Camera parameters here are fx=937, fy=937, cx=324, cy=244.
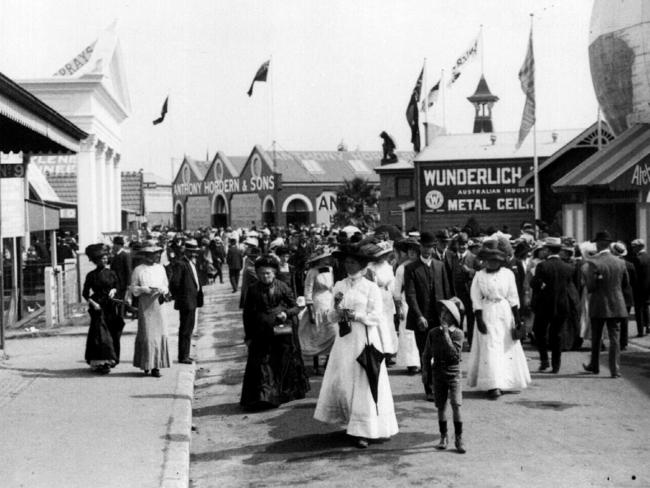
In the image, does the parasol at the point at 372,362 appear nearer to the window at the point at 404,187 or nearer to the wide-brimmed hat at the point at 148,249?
the wide-brimmed hat at the point at 148,249

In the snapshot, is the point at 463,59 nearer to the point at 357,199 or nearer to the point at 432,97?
the point at 432,97

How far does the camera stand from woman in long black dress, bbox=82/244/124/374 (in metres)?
12.4

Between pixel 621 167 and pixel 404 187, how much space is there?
137 feet

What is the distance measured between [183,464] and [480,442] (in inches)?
101

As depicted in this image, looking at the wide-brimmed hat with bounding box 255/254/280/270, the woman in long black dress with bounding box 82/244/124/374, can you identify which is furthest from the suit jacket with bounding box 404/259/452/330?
the woman in long black dress with bounding box 82/244/124/374

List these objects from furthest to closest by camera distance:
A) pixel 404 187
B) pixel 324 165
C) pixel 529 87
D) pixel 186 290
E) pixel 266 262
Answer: pixel 324 165
pixel 404 187
pixel 529 87
pixel 186 290
pixel 266 262

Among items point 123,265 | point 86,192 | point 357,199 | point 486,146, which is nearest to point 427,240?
point 123,265

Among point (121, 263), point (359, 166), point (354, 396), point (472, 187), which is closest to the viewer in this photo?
point (354, 396)

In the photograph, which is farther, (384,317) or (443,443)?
(384,317)

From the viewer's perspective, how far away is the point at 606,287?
37.9 ft

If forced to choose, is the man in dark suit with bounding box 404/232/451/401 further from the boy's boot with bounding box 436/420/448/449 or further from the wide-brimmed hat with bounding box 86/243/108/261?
the wide-brimmed hat with bounding box 86/243/108/261

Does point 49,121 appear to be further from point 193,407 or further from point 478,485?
point 478,485

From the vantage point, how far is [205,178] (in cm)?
8631

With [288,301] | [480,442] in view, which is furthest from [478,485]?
[288,301]
